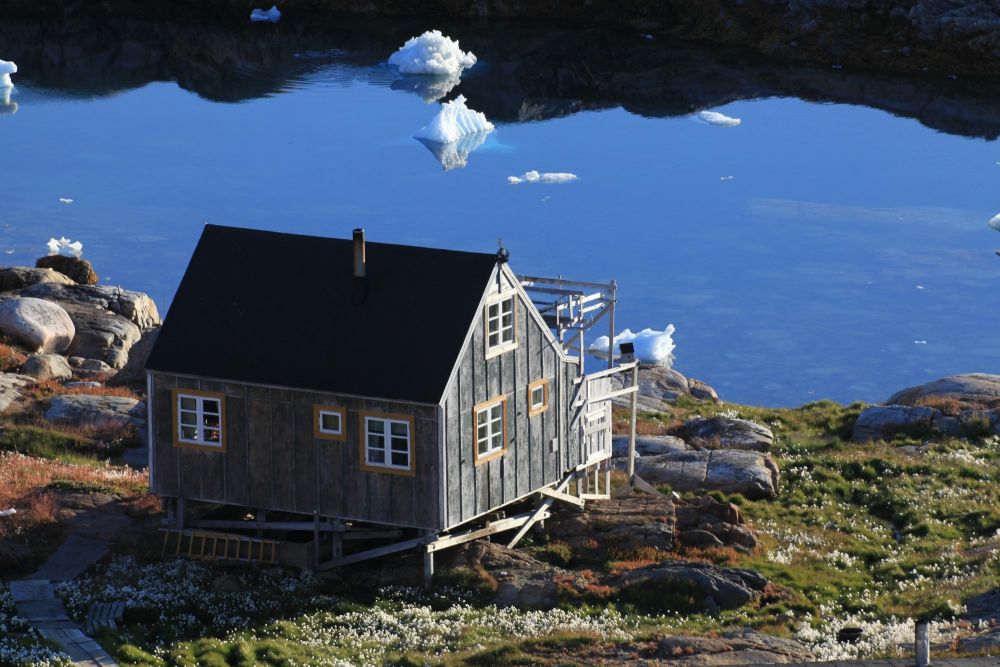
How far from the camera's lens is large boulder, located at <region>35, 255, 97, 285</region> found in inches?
2474

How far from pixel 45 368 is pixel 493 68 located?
52287 mm

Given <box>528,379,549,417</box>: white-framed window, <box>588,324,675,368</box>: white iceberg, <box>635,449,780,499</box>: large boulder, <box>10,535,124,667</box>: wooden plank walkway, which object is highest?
<box>588,324,675,368</box>: white iceberg

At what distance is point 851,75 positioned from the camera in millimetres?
94062

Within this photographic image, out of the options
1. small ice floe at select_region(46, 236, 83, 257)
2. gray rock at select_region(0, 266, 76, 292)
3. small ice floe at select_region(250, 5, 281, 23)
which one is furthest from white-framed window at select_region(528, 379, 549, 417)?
small ice floe at select_region(250, 5, 281, 23)

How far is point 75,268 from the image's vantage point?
2474 inches

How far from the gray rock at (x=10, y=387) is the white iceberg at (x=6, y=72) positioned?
4808 centimetres

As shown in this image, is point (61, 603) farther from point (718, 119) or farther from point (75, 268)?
point (718, 119)

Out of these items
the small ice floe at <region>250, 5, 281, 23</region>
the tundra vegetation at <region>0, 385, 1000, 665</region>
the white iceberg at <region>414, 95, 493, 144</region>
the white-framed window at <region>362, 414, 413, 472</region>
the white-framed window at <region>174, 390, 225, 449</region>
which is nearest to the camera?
the tundra vegetation at <region>0, 385, 1000, 665</region>

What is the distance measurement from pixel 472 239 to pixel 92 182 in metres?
23.3

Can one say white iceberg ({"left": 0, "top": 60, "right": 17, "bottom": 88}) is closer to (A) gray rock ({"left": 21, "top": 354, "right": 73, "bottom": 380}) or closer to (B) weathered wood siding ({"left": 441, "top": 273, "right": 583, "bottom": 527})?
(A) gray rock ({"left": 21, "top": 354, "right": 73, "bottom": 380})

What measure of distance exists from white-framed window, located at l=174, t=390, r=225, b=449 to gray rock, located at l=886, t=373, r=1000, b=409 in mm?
25132

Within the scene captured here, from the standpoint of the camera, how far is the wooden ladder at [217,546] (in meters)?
33.1

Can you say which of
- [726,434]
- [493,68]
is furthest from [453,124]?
[726,434]

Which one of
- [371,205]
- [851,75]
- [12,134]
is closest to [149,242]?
[371,205]
